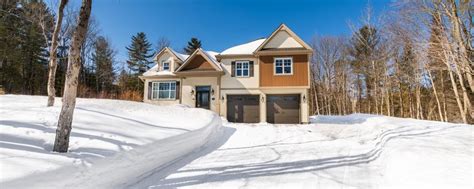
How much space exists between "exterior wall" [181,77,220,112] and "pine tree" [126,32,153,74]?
21.1 m

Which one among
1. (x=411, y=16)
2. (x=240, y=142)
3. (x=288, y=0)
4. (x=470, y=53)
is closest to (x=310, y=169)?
(x=240, y=142)

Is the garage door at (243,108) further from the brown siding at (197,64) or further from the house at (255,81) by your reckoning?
the brown siding at (197,64)

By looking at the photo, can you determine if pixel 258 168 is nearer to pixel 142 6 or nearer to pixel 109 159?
pixel 109 159

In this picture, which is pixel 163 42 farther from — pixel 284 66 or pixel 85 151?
pixel 85 151

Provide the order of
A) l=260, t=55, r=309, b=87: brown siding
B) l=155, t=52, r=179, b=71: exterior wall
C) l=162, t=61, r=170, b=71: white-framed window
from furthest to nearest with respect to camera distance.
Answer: l=162, t=61, r=170, b=71: white-framed window
l=155, t=52, r=179, b=71: exterior wall
l=260, t=55, r=309, b=87: brown siding

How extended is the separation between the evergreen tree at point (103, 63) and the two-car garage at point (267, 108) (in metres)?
20.9

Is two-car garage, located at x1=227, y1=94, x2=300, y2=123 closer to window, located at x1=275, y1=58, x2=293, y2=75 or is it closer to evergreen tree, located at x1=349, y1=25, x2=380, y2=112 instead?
window, located at x1=275, y1=58, x2=293, y2=75

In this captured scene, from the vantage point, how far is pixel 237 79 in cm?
1608

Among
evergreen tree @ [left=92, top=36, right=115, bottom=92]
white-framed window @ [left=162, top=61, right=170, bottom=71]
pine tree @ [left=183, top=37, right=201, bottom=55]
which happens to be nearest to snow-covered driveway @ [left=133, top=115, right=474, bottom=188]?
white-framed window @ [left=162, top=61, right=170, bottom=71]

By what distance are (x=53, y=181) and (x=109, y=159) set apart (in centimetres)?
100

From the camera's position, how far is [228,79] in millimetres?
16203

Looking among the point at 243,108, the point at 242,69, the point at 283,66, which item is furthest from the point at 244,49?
the point at 243,108

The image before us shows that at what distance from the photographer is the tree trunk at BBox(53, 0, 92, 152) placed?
3.99m

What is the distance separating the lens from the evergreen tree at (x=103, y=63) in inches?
1151
